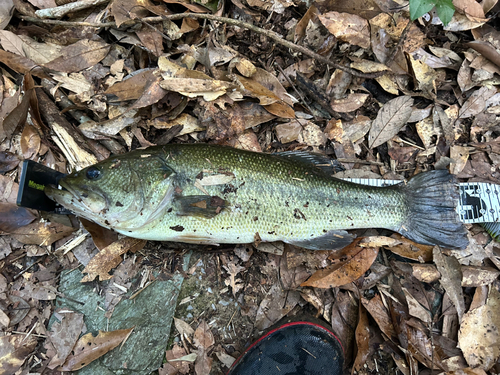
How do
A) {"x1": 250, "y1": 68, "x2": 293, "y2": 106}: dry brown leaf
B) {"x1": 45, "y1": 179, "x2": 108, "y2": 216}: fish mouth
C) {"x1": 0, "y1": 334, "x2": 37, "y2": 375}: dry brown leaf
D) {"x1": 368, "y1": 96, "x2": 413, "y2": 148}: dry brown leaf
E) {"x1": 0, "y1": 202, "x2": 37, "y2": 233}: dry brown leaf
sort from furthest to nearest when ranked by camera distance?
{"x1": 368, "y1": 96, "x2": 413, "y2": 148}: dry brown leaf → {"x1": 250, "y1": 68, "x2": 293, "y2": 106}: dry brown leaf → {"x1": 0, "y1": 202, "x2": 37, "y2": 233}: dry brown leaf → {"x1": 0, "y1": 334, "x2": 37, "y2": 375}: dry brown leaf → {"x1": 45, "y1": 179, "x2": 108, "y2": 216}: fish mouth

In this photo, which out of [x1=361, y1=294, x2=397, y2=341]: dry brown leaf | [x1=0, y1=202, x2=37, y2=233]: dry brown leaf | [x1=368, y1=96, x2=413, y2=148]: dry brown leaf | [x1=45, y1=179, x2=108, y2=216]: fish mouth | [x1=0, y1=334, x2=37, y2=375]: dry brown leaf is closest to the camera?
[x1=45, y1=179, x2=108, y2=216]: fish mouth

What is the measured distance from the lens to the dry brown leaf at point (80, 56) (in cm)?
310

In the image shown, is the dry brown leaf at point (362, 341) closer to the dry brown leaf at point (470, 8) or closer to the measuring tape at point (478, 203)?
the measuring tape at point (478, 203)

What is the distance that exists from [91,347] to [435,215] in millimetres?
3750

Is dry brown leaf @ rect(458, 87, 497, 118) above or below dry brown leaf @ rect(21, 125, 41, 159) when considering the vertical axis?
above

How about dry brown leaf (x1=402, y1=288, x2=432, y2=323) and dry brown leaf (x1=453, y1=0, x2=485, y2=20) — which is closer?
dry brown leaf (x1=402, y1=288, x2=432, y2=323)

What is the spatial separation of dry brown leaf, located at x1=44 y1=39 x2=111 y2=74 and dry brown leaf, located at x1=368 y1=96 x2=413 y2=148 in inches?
124

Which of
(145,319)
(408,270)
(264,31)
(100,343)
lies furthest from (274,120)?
(100,343)

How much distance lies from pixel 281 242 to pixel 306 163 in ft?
2.97

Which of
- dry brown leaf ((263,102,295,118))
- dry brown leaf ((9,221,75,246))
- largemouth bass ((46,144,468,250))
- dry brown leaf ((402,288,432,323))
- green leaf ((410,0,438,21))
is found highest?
green leaf ((410,0,438,21))

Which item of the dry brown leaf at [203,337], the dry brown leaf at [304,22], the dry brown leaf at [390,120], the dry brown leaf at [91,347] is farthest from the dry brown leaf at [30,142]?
the dry brown leaf at [390,120]

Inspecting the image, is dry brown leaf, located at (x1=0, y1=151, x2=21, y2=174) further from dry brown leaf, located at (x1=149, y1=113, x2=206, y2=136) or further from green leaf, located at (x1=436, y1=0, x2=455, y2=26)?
green leaf, located at (x1=436, y1=0, x2=455, y2=26)

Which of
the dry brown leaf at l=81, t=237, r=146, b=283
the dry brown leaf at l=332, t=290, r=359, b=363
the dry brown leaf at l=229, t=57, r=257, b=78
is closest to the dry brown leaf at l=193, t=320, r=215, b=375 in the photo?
the dry brown leaf at l=81, t=237, r=146, b=283

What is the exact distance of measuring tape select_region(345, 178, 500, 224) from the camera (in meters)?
3.25
